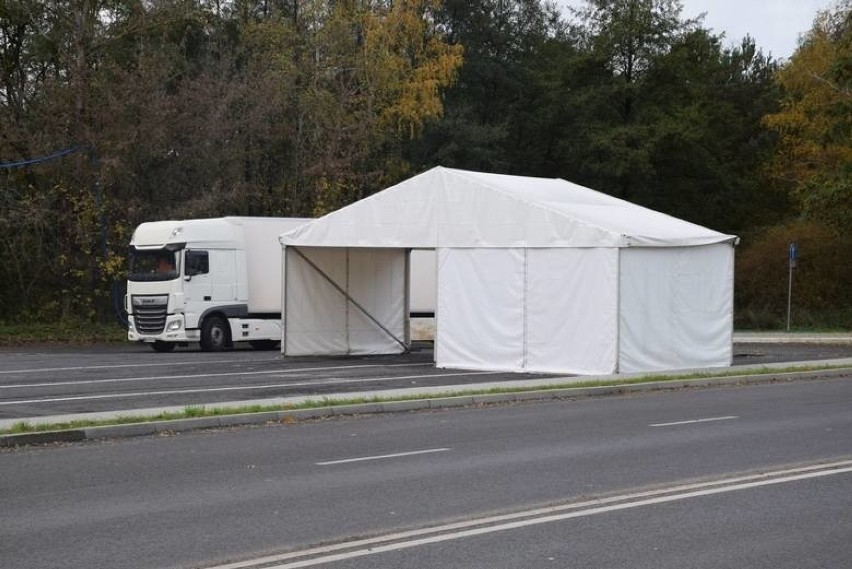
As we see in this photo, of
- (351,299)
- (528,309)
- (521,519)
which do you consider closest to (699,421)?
(521,519)

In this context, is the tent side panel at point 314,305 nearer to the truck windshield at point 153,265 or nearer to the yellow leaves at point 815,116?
the truck windshield at point 153,265

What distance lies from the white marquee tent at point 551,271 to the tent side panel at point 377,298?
273 cm

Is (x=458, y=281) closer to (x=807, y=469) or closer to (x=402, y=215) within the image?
(x=402, y=215)

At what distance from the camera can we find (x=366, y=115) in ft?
166

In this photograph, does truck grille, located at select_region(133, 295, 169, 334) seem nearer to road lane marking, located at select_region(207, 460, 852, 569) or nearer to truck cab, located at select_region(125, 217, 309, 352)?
truck cab, located at select_region(125, 217, 309, 352)

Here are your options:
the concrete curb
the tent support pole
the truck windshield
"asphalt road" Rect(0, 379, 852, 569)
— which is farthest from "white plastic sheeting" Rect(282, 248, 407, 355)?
"asphalt road" Rect(0, 379, 852, 569)

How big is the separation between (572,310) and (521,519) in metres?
15.0

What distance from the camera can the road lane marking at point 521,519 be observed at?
8102 millimetres

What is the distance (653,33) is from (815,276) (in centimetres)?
1717

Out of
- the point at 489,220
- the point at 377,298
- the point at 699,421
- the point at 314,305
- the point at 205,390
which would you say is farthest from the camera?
the point at 377,298

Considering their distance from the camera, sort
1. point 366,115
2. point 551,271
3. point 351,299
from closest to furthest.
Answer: point 551,271 → point 351,299 → point 366,115

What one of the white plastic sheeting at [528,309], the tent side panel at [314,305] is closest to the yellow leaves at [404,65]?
the tent side panel at [314,305]

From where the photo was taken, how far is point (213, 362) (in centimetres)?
2750

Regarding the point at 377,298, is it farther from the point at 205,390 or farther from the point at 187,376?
the point at 205,390
